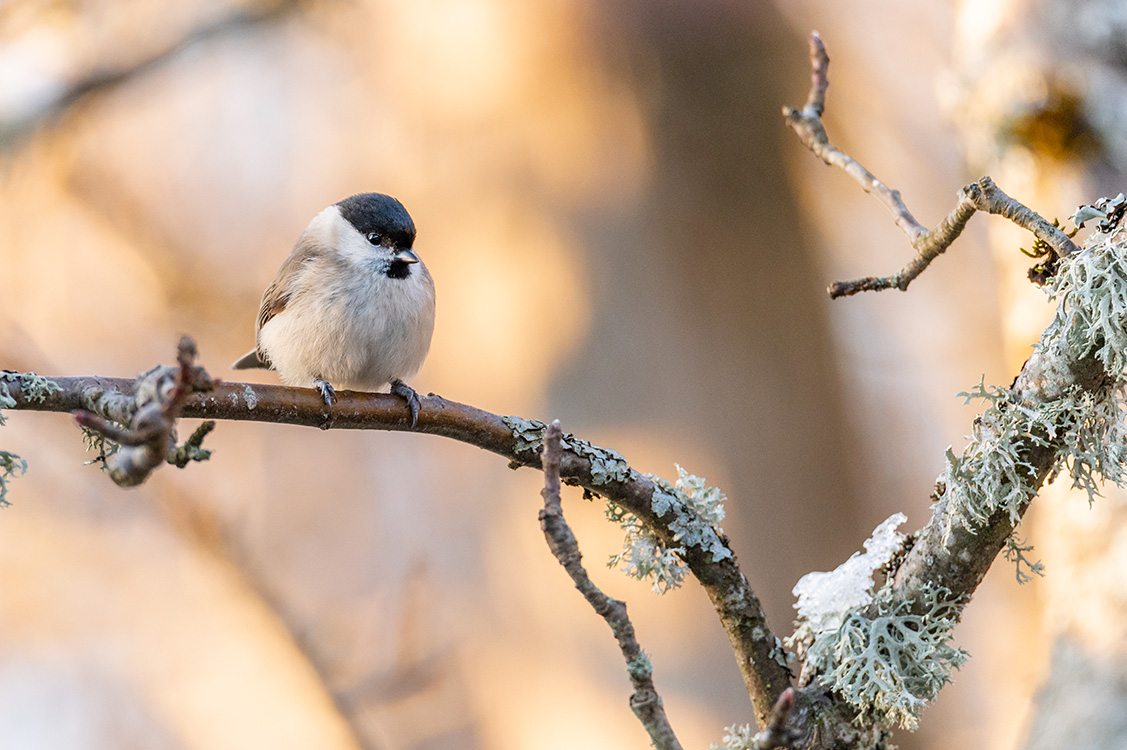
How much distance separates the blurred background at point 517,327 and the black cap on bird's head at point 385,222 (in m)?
1.43

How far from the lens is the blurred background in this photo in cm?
297

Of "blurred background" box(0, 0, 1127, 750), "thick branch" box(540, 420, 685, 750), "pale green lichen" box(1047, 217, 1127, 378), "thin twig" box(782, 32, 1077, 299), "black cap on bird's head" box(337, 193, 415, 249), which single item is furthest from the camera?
"blurred background" box(0, 0, 1127, 750)

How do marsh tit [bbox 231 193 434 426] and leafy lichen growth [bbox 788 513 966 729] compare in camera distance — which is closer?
leafy lichen growth [bbox 788 513 966 729]

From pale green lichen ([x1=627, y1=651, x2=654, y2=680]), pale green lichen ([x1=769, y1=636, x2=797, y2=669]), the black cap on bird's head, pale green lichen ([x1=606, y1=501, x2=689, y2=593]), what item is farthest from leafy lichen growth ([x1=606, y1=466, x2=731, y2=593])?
the black cap on bird's head

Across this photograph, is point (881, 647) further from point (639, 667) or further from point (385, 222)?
point (385, 222)

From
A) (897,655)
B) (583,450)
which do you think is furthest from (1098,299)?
(583,450)

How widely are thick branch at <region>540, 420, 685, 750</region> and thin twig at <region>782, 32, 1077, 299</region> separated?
0.60 m

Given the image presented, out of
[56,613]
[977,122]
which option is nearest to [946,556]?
[977,122]

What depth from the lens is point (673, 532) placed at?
1170mm

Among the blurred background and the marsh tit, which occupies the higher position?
the blurred background

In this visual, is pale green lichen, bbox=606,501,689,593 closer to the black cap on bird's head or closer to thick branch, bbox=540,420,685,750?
thick branch, bbox=540,420,685,750

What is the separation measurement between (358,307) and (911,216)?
1.11 meters

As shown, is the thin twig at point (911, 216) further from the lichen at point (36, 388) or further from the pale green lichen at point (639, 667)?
the lichen at point (36, 388)

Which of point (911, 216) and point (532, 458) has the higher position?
point (911, 216)
